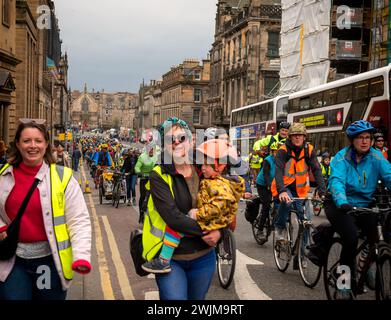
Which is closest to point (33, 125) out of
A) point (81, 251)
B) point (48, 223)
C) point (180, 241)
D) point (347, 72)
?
point (48, 223)

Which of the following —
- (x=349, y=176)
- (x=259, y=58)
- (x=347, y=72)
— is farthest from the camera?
(x=259, y=58)

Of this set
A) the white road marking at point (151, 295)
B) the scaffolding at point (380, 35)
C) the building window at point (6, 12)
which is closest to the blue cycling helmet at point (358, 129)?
the white road marking at point (151, 295)

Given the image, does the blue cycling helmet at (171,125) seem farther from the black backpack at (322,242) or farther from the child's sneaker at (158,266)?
the black backpack at (322,242)

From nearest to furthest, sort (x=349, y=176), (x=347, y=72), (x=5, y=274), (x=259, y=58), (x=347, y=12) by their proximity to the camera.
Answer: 1. (x=5, y=274)
2. (x=349, y=176)
3. (x=347, y=12)
4. (x=347, y=72)
5. (x=259, y=58)

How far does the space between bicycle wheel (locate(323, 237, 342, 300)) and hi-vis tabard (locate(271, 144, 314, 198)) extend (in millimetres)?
1806

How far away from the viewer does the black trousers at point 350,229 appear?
554 centimetres

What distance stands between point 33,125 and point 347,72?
124 ft

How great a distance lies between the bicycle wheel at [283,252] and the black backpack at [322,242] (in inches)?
57.6

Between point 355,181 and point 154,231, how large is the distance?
2.48m

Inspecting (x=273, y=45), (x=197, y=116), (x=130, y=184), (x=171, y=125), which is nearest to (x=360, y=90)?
(x=130, y=184)

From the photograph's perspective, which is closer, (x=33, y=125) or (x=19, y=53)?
(x=33, y=125)

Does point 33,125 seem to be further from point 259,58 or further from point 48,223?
point 259,58

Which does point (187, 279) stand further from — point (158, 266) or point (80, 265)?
point (80, 265)

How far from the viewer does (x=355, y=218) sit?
5.73 m
